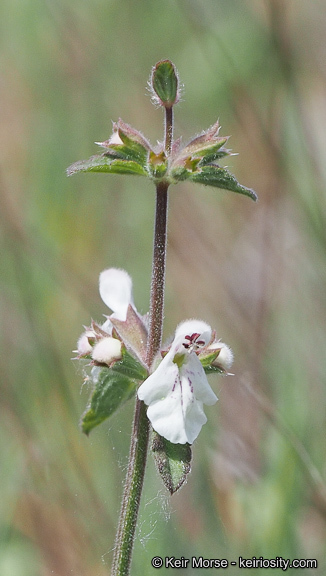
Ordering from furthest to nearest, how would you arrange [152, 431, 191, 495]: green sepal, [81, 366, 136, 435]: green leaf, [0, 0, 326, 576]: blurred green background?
[0, 0, 326, 576]: blurred green background < [81, 366, 136, 435]: green leaf < [152, 431, 191, 495]: green sepal

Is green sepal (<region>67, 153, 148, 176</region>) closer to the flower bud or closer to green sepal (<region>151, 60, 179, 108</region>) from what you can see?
green sepal (<region>151, 60, 179, 108</region>)

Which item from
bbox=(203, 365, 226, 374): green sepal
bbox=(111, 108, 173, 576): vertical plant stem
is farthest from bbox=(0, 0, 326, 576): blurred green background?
bbox=(203, 365, 226, 374): green sepal

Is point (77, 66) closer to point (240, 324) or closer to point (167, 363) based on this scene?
point (240, 324)

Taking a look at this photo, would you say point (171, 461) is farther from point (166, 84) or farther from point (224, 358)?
point (166, 84)

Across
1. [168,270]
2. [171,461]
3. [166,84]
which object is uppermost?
[166,84]

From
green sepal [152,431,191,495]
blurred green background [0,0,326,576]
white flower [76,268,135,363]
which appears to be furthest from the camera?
blurred green background [0,0,326,576]

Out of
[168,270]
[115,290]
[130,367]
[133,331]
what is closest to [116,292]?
[115,290]

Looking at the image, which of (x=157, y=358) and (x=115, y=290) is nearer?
(x=157, y=358)
